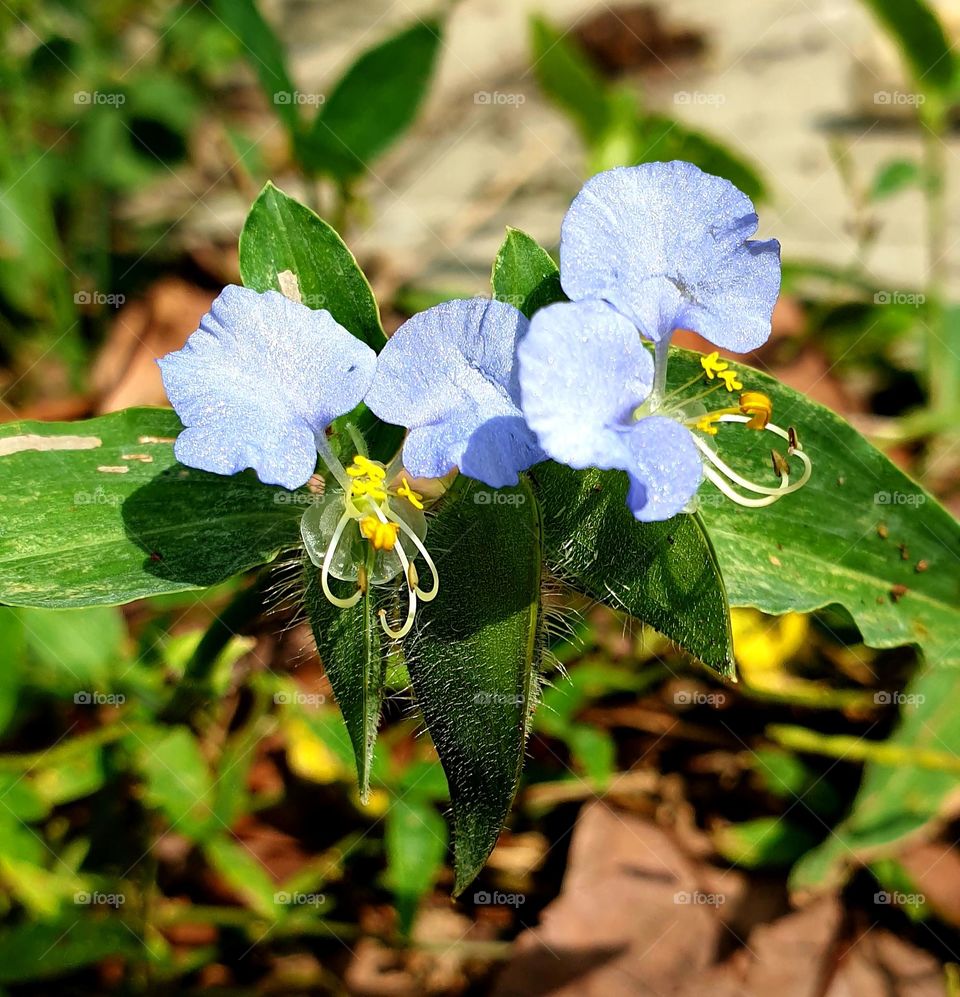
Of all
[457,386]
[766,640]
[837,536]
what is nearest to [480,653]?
[457,386]

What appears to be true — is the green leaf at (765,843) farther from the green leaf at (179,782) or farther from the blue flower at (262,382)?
the blue flower at (262,382)

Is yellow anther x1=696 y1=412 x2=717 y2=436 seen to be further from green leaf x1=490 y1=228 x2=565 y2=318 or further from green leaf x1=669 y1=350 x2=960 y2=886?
green leaf x1=490 y1=228 x2=565 y2=318

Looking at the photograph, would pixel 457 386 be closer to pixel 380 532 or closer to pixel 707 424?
pixel 380 532

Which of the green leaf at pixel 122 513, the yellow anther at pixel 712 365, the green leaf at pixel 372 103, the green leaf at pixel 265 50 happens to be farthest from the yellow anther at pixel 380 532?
the green leaf at pixel 265 50

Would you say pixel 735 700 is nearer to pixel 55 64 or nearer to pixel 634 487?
pixel 634 487

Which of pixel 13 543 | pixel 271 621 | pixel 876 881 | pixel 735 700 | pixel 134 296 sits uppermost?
pixel 13 543

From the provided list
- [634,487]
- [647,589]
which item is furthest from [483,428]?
[647,589]

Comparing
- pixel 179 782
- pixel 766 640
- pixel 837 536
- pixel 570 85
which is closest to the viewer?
pixel 837 536
